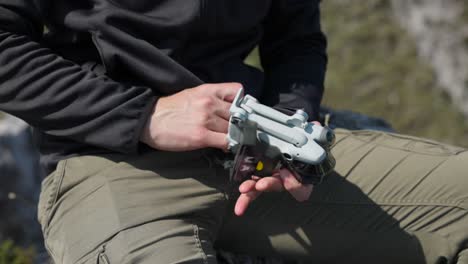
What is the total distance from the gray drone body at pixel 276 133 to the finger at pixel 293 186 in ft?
0.25

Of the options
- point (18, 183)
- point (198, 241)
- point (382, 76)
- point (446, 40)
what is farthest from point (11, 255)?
point (446, 40)

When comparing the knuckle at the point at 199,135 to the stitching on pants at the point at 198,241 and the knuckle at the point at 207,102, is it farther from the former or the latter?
the stitching on pants at the point at 198,241

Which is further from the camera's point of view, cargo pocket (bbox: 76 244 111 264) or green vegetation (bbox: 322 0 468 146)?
green vegetation (bbox: 322 0 468 146)

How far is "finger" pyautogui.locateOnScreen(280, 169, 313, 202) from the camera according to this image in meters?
2.05

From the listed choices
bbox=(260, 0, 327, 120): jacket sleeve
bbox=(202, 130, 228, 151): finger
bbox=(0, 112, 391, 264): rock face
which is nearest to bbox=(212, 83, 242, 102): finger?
bbox=(202, 130, 228, 151): finger

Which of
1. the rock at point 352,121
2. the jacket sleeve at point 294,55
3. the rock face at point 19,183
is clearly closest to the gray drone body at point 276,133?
the jacket sleeve at point 294,55

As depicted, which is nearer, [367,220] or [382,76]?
[367,220]

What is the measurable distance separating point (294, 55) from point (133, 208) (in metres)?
0.95

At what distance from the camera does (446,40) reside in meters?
4.79

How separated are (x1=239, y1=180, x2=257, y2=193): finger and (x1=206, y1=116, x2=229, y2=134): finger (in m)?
0.17

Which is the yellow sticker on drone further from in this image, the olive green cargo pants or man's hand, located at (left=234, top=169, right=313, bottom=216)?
the olive green cargo pants

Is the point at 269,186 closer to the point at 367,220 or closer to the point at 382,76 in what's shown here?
the point at 367,220

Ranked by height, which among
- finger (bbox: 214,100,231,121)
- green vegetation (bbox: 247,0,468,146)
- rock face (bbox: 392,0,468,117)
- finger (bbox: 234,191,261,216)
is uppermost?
finger (bbox: 214,100,231,121)

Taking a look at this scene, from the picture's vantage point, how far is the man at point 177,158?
203cm
